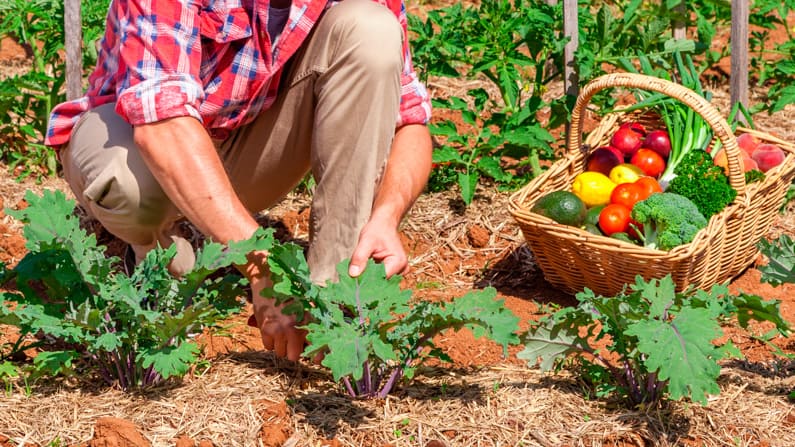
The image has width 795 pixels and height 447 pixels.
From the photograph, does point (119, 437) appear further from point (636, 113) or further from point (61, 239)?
point (636, 113)

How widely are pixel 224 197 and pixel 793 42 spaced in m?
Answer: 3.44

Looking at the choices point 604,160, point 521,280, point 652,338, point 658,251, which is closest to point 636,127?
point 604,160

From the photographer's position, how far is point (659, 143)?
157 inches

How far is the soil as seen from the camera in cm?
242

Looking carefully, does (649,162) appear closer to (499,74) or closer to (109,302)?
(499,74)

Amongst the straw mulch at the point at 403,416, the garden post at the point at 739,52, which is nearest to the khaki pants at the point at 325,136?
the straw mulch at the point at 403,416

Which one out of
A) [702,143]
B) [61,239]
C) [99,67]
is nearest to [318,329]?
[61,239]

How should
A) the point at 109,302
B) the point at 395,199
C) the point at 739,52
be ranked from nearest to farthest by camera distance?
the point at 109,302, the point at 395,199, the point at 739,52

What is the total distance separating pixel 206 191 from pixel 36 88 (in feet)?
7.25

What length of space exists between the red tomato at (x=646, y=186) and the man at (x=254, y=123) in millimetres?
989

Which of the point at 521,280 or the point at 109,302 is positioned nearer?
the point at 109,302

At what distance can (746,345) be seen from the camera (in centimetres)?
320

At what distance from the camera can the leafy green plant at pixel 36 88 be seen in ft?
14.1

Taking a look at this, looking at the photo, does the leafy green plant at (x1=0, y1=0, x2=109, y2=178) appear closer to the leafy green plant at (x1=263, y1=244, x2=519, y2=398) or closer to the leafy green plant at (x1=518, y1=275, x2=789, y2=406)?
the leafy green plant at (x1=263, y1=244, x2=519, y2=398)
